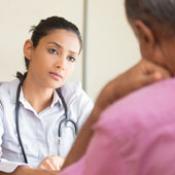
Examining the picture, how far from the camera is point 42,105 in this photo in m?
1.67

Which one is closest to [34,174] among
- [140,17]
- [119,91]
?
[119,91]

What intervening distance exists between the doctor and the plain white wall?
12.2 inches

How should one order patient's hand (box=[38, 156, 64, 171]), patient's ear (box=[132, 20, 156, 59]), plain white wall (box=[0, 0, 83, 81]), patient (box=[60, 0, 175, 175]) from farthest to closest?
1. plain white wall (box=[0, 0, 83, 81])
2. patient's hand (box=[38, 156, 64, 171])
3. patient's ear (box=[132, 20, 156, 59])
4. patient (box=[60, 0, 175, 175])

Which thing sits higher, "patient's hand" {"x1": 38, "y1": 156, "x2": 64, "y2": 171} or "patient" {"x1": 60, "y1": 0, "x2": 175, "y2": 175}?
"patient" {"x1": 60, "y1": 0, "x2": 175, "y2": 175}

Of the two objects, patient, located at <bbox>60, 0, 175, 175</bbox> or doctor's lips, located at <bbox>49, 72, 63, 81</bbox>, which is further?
doctor's lips, located at <bbox>49, 72, 63, 81</bbox>

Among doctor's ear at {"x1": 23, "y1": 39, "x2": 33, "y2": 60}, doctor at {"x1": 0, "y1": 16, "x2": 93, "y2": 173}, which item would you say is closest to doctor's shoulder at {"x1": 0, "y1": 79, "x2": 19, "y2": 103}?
doctor at {"x1": 0, "y1": 16, "x2": 93, "y2": 173}

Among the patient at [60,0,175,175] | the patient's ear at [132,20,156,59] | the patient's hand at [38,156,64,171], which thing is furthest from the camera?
the patient's hand at [38,156,64,171]

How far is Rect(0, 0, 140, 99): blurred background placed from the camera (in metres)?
1.98

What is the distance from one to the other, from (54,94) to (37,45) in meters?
0.21

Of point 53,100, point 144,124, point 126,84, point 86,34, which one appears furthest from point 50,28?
point 144,124

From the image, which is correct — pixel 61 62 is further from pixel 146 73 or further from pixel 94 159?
pixel 94 159

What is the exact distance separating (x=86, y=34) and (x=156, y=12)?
1555 mm

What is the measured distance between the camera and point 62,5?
2074 mm

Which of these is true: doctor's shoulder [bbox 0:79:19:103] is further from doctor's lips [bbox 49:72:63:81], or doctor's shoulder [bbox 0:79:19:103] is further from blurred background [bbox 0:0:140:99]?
blurred background [bbox 0:0:140:99]
